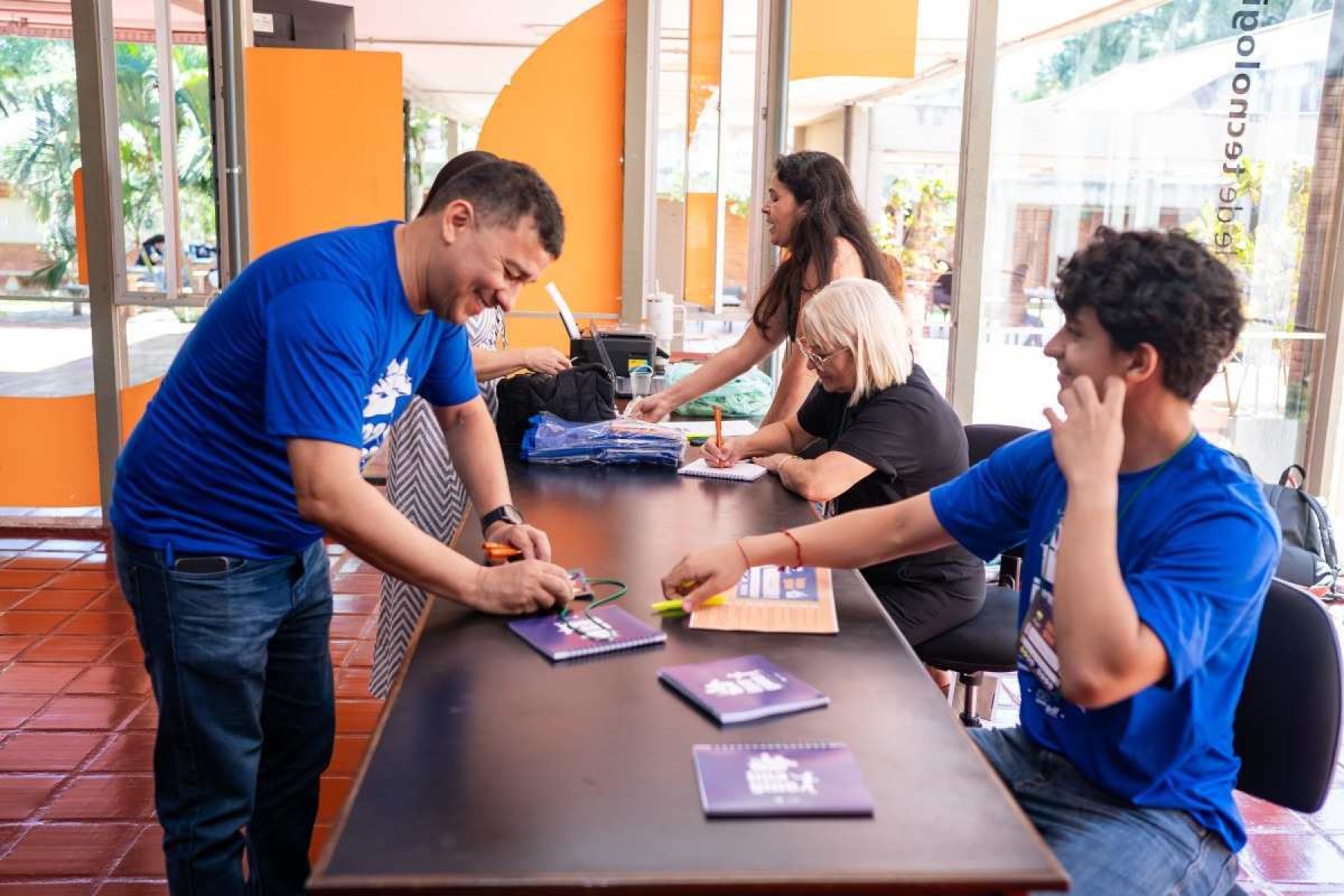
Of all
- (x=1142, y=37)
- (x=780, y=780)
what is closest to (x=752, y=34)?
(x=1142, y=37)

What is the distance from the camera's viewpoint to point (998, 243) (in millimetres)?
5148

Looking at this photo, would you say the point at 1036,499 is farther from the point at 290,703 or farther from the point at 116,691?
the point at 116,691

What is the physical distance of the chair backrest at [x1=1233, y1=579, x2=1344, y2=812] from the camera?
1638 millimetres

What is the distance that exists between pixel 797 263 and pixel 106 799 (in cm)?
236

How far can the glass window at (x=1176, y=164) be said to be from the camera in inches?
191

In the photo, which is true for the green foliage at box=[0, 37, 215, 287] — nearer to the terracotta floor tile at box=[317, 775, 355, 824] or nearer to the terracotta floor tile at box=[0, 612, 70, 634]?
the terracotta floor tile at box=[0, 612, 70, 634]

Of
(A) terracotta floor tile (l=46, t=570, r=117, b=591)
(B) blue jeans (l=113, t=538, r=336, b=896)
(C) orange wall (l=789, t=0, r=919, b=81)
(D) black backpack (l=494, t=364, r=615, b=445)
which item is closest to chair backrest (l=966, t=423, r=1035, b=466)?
(D) black backpack (l=494, t=364, r=615, b=445)

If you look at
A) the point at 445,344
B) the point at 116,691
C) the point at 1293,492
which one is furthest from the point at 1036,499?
the point at 1293,492

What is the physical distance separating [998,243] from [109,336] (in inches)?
156

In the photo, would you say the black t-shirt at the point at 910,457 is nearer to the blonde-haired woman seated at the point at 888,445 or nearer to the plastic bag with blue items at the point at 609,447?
the blonde-haired woman seated at the point at 888,445

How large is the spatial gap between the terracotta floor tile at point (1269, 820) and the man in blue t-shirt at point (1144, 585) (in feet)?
5.24

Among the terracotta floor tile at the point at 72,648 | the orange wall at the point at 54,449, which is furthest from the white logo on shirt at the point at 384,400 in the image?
the orange wall at the point at 54,449

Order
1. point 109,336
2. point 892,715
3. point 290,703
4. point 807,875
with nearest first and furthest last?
1. point 807,875
2. point 892,715
3. point 290,703
4. point 109,336

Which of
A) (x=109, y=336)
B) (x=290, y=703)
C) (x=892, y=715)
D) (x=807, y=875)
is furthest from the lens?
(x=109, y=336)
